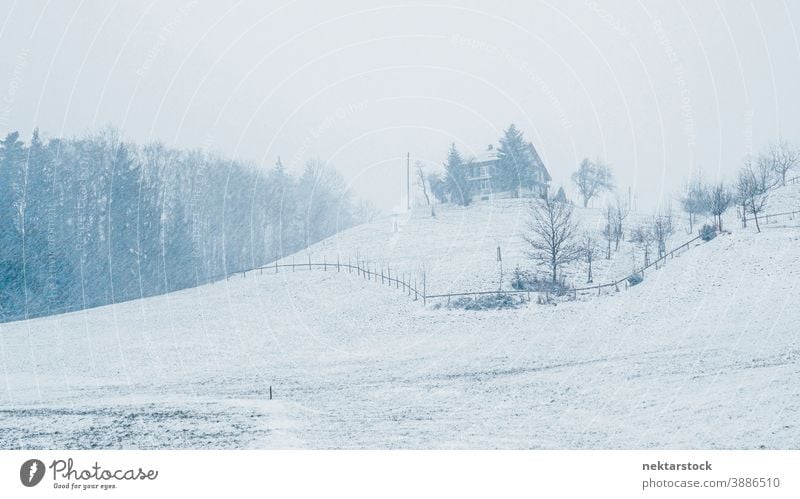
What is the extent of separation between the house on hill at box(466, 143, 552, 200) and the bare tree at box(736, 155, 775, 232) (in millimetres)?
15057

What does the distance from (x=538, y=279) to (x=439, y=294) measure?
556 cm

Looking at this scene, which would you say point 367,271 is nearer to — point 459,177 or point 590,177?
point 459,177

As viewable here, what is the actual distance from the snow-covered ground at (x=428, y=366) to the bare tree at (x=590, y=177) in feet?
43.8

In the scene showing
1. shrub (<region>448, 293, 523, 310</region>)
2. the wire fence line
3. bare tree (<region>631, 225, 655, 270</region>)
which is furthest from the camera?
bare tree (<region>631, 225, 655, 270</region>)

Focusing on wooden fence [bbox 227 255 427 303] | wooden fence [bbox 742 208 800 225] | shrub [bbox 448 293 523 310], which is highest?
wooden fence [bbox 742 208 800 225]

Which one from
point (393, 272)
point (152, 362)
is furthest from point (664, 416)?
point (393, 272)

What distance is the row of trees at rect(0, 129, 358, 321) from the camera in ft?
101

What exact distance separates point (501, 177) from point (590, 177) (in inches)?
320

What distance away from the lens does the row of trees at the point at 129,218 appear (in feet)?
101

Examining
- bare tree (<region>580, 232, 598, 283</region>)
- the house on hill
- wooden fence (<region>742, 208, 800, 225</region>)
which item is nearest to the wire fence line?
bare tree (<region>580, 232, 598, 283</region>)

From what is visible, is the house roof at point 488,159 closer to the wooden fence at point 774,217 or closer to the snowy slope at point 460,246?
the snowy slope at point 460,246

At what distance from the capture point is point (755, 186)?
117ft

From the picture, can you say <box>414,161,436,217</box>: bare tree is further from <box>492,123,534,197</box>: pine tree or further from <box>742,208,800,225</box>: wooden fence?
<box>742,208,800,225</box>: wooden fence

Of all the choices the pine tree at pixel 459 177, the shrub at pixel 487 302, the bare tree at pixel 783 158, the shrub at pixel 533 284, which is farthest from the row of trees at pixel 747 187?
the pine tree at pixel 459 177
